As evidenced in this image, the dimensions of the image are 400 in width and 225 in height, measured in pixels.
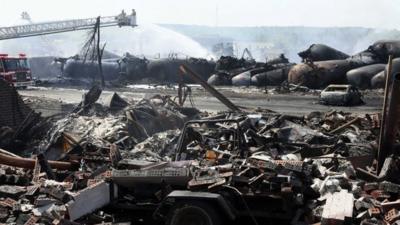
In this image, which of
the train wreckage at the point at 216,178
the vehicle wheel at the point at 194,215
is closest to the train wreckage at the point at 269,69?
the train wreckage at the point at 216,178

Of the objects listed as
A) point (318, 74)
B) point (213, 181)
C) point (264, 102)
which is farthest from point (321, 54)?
point (213, 181)

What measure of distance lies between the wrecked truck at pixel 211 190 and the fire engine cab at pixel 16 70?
97.8 feet

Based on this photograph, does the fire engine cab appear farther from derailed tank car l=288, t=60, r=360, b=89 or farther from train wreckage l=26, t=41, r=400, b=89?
derailed tank car l=288, t=60, r=360, b=89

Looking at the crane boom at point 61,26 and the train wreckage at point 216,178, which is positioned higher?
the crane boom at point 61,26

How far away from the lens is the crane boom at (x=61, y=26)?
5541 cm

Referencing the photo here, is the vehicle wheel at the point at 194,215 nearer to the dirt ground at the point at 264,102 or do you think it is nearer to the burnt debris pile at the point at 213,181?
the burnt debris pile at the point at 213,181

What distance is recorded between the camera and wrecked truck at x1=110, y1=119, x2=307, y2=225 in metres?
6.74

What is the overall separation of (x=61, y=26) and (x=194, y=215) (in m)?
55.5

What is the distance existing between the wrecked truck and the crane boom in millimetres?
49827

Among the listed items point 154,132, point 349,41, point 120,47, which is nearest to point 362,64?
point 154,132

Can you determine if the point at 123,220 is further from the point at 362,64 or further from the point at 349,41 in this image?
the point at 349,41

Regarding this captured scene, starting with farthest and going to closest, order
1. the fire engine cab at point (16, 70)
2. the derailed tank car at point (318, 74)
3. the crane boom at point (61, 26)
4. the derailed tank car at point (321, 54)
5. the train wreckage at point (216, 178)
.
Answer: the crane boom at point (61, 26), the derailed tank car at point (321, 54), the derailed tank car at point (318, 74), the fire engine cab at point (16, 70), the train wreckage at point (216, 178)

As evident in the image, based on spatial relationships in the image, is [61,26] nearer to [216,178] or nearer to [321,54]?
[321,54]

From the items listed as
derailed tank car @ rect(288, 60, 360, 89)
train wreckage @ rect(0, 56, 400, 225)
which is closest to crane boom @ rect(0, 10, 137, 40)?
derailed tank car @ rect(288, 60, 360, 89)
